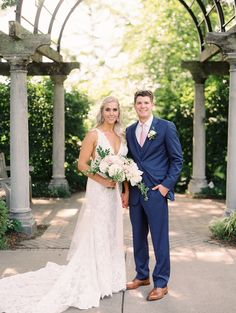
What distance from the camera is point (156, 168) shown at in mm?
4941

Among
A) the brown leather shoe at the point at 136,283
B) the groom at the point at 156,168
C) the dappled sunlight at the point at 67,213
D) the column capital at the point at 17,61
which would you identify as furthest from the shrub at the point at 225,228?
the column capital at the point at 17,61

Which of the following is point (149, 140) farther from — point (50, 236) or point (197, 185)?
point (197, 185)

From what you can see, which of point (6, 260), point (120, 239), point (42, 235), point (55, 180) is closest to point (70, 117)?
point (55, 180)

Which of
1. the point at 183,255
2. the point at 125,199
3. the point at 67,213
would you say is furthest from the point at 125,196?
the point at 67,213

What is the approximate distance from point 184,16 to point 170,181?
15403mm

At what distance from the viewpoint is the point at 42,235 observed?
7.93 m

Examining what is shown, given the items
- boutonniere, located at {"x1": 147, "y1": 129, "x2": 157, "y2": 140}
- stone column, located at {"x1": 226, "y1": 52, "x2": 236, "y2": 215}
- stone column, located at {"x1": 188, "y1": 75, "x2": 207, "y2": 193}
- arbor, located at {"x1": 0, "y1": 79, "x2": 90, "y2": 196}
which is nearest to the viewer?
boutonniere, located at {"x1": 147, "y1": 129, "x2": 157, "y2": 140}

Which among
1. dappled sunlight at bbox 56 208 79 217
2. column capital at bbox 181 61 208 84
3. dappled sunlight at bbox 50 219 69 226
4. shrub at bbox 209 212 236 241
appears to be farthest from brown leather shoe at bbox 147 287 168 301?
column capital at bbox 181 61 208 84

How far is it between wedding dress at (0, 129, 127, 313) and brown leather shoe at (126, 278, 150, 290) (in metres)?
0.10

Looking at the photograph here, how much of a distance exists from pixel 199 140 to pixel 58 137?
358cm

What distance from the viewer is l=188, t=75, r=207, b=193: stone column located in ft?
40.0

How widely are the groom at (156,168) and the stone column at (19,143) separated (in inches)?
122

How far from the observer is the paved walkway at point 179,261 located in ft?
15.7

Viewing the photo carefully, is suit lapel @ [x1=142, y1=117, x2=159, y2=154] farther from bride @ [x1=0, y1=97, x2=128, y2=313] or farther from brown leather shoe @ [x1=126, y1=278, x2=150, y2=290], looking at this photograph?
brown leather shoe @ [x1=126, y1=278, x2=150, y2=290]
